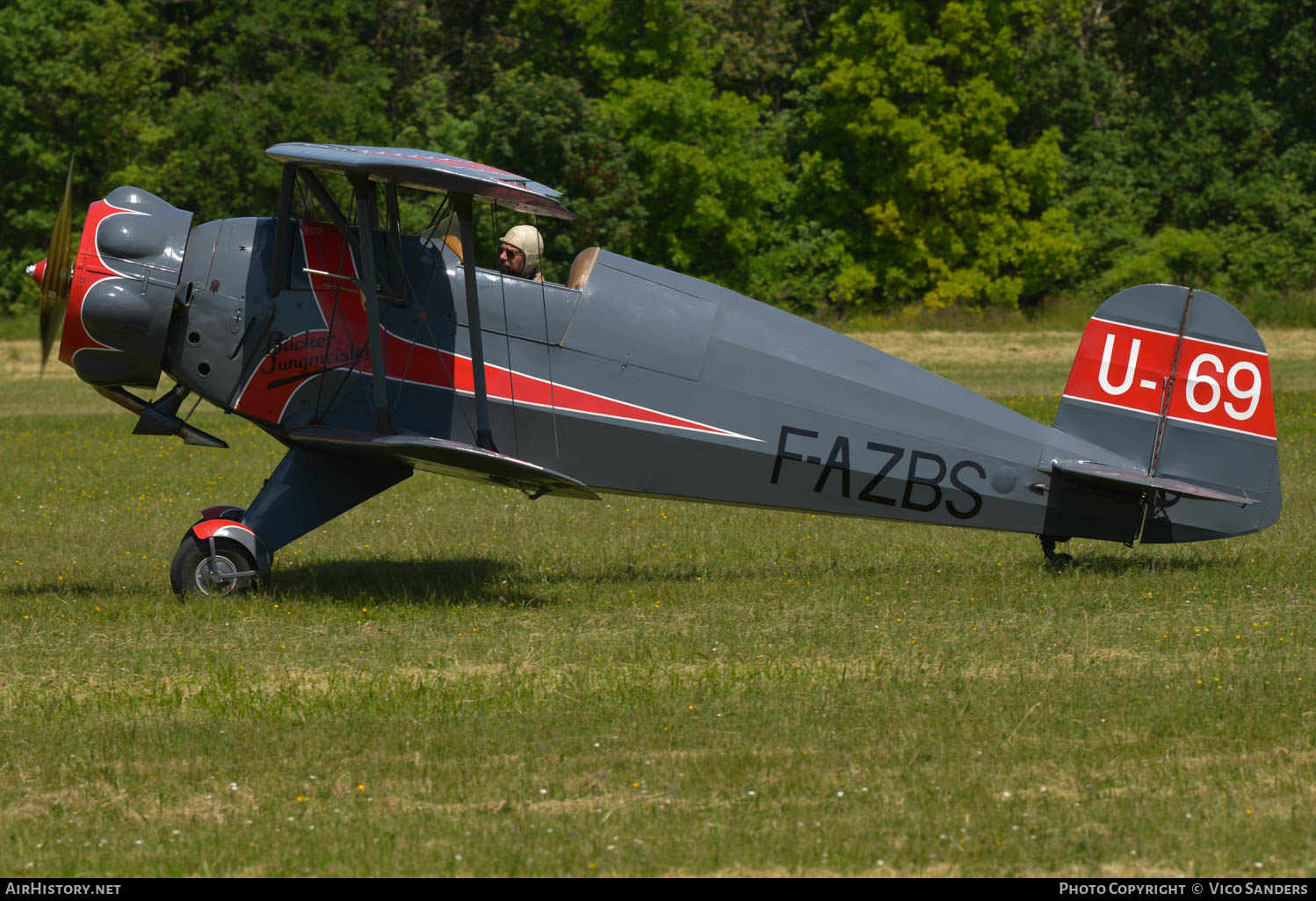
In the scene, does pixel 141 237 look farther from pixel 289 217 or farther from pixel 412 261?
pixel 412 261

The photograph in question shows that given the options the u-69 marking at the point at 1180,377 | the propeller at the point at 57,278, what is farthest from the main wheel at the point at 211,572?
the u-69 marking at the point at 1180,377

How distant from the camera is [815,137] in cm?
4484

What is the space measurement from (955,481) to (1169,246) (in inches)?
1402

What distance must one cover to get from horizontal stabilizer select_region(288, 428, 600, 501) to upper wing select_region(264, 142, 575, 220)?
5.34ft

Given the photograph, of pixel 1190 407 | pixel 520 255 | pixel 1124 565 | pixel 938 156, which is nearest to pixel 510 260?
pixel 520 255

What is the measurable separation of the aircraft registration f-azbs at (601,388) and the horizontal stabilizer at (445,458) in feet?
0.19

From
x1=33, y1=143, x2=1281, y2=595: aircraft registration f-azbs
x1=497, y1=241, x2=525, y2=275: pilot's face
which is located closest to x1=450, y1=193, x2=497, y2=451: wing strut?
x1=33, y1=143, x2=1281, y2=595: aircraft registration f-azbs

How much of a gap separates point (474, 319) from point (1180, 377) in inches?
194

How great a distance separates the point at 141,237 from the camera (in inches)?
374

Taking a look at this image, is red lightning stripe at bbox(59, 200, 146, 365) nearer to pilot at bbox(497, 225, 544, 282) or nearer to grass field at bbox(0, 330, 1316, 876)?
grass field at bbox(0, 330, 1316, 876)

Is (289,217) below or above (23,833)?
above

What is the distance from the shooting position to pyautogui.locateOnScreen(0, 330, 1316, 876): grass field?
5.53 m

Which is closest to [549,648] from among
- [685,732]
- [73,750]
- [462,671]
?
[462,671]

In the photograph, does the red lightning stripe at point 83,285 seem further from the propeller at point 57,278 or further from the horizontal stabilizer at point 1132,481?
the horizontal stabilizer at point 1132,481
